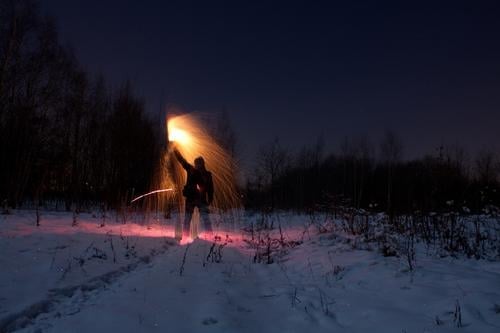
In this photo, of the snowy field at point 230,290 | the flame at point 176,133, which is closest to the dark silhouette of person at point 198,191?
the flame at point 176,133

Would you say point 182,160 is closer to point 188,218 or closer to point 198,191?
point 198,191

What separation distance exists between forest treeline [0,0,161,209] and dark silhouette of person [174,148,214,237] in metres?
5.14

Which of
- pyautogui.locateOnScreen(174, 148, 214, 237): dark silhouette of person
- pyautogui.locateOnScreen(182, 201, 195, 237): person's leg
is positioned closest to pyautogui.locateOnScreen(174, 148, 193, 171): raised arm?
pyautogui.locateOnScreen(174, 148, 214, 237): dark silhouette of person

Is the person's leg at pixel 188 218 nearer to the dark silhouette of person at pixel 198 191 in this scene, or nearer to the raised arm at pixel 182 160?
the dark silhouette of person at pixel 198 191

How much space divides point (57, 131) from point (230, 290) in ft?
64.8

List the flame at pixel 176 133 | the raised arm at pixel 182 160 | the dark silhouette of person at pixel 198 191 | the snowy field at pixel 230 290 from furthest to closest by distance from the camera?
the flame at pixel 176 133
the raised arm at pixel 182 160
the dark silhouette of person at pixel 198 191
the snowy field at pixel 230 290

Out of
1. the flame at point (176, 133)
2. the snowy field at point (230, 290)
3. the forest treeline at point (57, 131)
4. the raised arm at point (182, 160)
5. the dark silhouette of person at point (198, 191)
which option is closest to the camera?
the snowy field at point (230, 290)

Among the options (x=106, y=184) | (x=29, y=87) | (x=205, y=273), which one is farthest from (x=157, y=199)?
(x=205, y=273)

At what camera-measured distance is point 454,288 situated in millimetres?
4555

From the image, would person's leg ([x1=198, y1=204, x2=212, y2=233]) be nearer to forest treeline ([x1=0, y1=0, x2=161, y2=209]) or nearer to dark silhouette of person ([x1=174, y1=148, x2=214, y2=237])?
dark silhouette of person ([x1=174, y1=148, x2=214, y2=237])

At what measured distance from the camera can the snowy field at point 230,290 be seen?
143 inches

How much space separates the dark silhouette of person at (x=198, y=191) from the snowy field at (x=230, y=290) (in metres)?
2.87

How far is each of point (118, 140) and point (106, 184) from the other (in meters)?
3.37

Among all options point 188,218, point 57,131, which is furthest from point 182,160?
point 57,131
